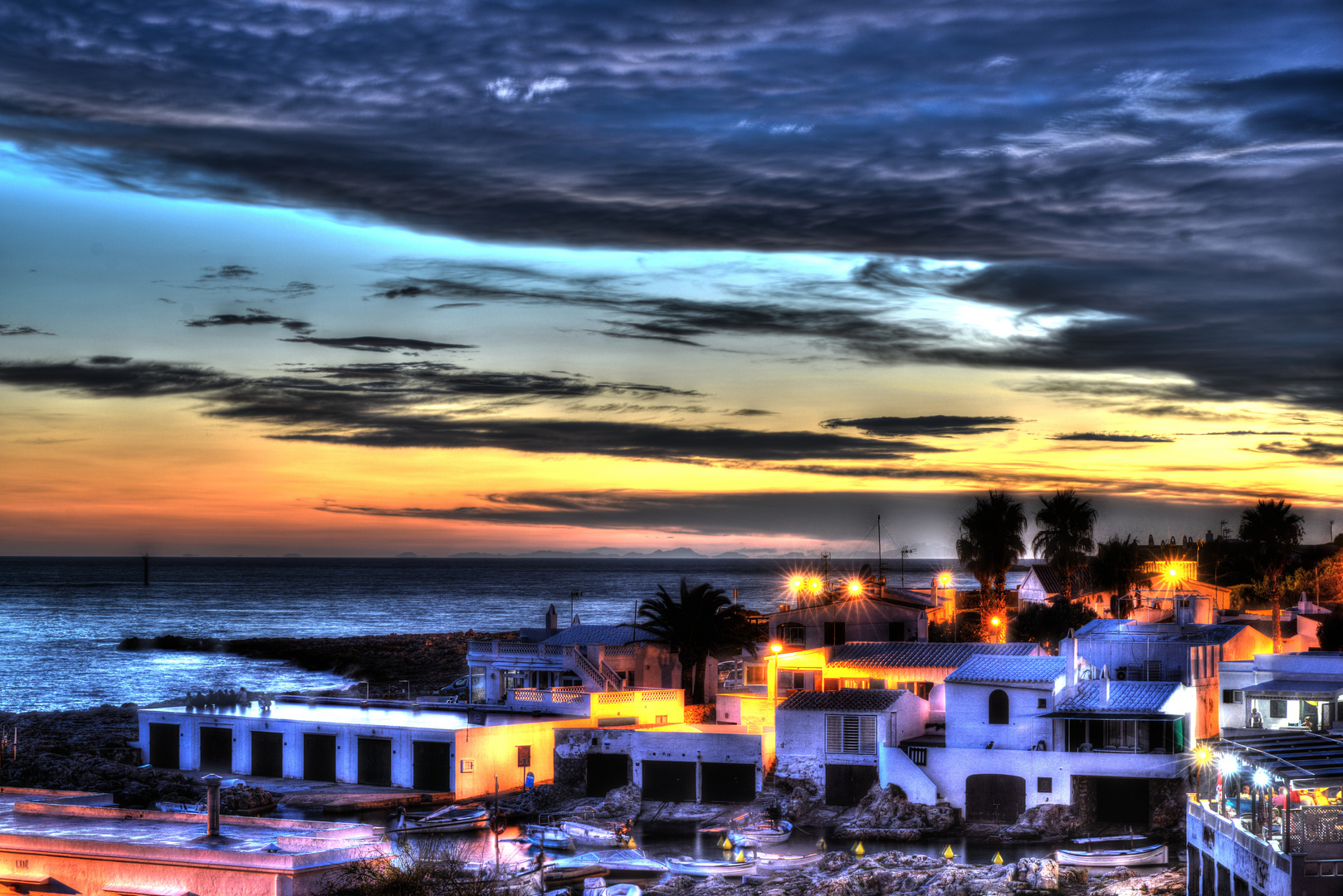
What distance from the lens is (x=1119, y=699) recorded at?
49000 mm

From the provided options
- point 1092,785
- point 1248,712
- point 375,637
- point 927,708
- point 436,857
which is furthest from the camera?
point 375,637

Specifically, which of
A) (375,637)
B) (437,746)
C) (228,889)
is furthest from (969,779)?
(375,637)

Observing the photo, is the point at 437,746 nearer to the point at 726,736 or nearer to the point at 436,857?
the point at 726,736

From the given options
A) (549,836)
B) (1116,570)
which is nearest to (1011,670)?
(549,836)

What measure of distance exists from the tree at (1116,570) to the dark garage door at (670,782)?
4890 cm

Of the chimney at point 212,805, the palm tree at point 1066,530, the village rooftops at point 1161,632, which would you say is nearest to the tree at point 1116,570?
the palm tree at point 1066,530

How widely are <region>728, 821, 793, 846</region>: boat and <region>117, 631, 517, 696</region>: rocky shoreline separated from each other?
57.9m

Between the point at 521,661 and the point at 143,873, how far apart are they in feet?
114

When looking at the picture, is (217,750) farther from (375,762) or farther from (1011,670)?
(1011,670)

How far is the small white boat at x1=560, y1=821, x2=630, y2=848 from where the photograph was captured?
149ft

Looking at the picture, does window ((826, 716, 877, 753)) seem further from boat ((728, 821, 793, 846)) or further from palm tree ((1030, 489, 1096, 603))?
palm tree ((1030, 489, 1096, 603))

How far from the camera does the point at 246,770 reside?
58281 mm

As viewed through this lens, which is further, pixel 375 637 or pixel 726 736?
pixel 375 637

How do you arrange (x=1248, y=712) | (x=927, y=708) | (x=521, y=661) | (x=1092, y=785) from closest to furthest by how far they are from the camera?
(x=1092, y=785) → (x=1248, y=712) → (x=927, y=708) → (x=521, y=661)
